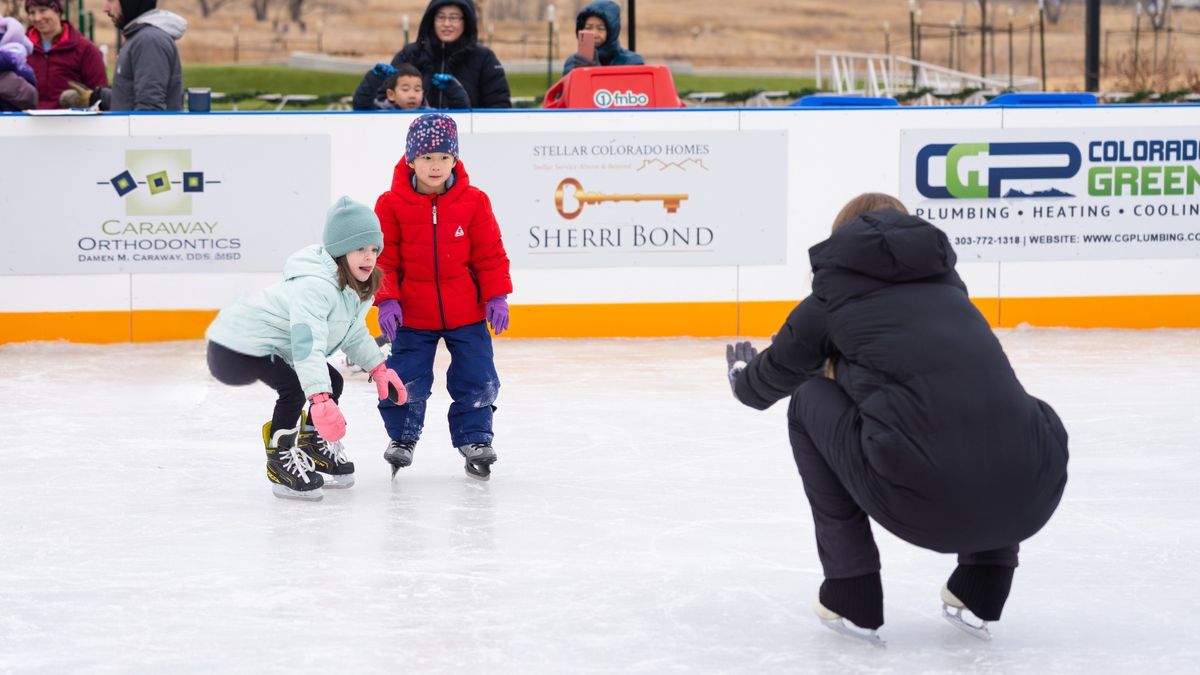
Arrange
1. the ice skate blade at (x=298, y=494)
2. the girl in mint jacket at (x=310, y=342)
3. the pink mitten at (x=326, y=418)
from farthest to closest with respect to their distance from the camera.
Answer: the ice skate blade at (x=298, y=494) → the girl in mint jacket at (x=310, y=342) → the pink mitten at (x=326, y=418)

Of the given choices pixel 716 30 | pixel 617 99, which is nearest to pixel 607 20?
pixel 617 99

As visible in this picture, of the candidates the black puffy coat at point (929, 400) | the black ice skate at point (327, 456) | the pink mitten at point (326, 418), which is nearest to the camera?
the black puffy coat at point (929, 400)

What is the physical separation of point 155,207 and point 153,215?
4 cm

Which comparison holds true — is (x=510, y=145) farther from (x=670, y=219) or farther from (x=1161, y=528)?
(x=1161, y=528)

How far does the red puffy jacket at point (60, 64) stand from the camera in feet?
27.6

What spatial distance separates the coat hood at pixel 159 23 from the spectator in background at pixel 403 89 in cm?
95

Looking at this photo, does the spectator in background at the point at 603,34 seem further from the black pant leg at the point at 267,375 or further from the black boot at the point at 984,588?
the black boot at the point at 984,588

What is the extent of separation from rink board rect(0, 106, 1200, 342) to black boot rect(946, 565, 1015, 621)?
16.9 ft

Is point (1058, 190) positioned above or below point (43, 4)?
below

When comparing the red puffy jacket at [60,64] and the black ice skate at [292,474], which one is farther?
the red puffy jacket at [60,64]

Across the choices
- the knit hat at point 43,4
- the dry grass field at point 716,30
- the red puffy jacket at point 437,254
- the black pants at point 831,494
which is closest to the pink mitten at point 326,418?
the red puffy jacket at point 437,254

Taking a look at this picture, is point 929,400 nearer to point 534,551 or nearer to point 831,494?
point 831,494

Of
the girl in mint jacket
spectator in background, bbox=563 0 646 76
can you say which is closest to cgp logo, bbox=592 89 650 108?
spectator in background, bbox=563 0 646 76

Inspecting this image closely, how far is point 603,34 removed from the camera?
8734mm
